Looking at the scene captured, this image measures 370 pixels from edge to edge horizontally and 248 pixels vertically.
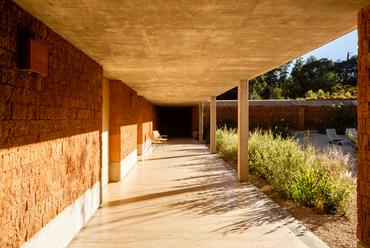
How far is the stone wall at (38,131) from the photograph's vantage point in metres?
1.71

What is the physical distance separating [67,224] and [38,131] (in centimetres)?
120

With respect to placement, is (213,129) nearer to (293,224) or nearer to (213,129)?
(213,129)

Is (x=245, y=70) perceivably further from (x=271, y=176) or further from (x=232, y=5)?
(x=232, y=5)

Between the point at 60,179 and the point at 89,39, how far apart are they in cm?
161

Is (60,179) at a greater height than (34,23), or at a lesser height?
lesser

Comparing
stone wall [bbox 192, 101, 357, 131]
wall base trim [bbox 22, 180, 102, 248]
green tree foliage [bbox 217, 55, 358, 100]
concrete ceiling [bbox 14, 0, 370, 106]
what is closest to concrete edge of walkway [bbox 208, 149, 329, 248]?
concrete ceiling [bbox 14, 0, 370, 106]

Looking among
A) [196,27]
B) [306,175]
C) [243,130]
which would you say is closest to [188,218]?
[306,175]

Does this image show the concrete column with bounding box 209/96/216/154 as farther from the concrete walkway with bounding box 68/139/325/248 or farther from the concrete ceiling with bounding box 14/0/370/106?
the concrete ceiling with bounding box 14/0/370/106

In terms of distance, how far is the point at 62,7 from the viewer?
191cm

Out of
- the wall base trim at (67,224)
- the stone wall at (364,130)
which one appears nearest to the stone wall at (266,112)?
the wall base trim at (67,224)

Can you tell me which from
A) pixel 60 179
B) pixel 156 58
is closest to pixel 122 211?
pixel 60 179

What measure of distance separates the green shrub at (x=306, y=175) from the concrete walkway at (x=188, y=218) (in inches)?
20.9

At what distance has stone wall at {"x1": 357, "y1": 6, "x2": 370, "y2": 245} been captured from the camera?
1835mm

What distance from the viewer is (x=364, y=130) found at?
189 cm
